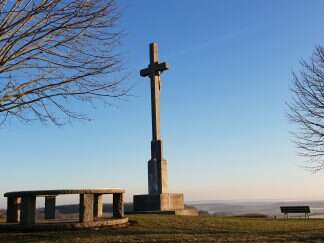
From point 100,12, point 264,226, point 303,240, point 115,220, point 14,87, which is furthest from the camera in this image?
point 264,226

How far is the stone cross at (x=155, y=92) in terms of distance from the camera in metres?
20.2

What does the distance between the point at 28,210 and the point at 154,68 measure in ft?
36.1

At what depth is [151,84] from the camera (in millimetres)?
20938

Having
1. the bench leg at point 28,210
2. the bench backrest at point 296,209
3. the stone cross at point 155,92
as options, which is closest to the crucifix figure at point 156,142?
the stone cross at point 155,92

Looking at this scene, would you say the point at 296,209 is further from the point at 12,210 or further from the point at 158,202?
the point at 12,210

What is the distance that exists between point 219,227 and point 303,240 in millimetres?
2568

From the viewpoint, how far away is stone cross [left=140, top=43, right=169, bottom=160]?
20.2 m

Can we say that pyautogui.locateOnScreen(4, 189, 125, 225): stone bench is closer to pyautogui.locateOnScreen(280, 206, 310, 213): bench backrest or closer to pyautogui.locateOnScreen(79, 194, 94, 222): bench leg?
pyautogui.locateOnScreen(79, 194, 94, 222): bench leg

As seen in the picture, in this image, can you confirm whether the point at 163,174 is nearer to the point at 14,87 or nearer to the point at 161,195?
the point at 161,195

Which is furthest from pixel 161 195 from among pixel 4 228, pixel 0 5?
pixel 0 5

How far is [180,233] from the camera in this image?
11.2m

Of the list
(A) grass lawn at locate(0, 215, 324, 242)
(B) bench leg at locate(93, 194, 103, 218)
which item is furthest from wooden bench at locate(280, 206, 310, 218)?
(B) bench leg at locate(93, 194, 103, 218)

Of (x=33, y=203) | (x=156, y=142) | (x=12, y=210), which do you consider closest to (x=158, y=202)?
(x=156, y=142)

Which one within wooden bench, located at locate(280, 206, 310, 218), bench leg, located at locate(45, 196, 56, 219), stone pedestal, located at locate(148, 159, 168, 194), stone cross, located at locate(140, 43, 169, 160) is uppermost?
stone cross, located at locate(140, 43, 169, 160)
